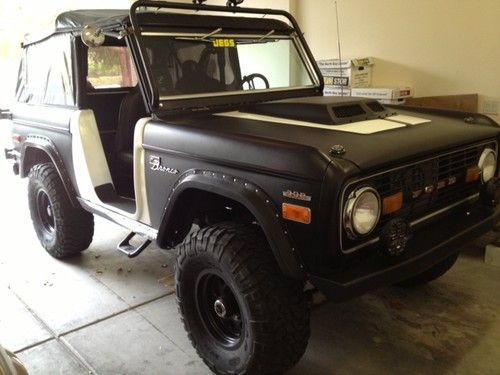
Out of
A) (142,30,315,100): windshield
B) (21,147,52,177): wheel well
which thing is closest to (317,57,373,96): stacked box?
(142,30,315,100): windshield

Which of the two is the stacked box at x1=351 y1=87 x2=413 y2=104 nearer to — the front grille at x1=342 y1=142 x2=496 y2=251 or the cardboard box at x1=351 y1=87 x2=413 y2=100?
the cardboard box at x1=351 y1=87 x2=413 y2=100

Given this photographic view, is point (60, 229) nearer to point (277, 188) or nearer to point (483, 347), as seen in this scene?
point (277, 188)

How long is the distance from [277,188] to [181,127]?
0.70 m

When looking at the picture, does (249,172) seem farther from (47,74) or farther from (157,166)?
(47,74)

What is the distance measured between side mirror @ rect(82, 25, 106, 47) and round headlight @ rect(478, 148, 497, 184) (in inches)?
84.0

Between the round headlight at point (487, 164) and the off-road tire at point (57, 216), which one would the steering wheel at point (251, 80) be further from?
the off-road tire at point (57, 216)

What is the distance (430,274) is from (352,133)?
4.81 feet

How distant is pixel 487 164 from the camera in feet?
8.04

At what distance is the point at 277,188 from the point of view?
5.97ft

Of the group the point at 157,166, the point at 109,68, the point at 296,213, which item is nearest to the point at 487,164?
the point at 296,213


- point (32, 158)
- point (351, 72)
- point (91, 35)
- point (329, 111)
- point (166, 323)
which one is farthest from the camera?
point (351, 72)

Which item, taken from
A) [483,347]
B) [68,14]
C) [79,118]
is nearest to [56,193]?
[79,118]

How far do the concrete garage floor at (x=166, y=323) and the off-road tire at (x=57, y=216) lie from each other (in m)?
0.15

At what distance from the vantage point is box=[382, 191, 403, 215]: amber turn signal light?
188cm
